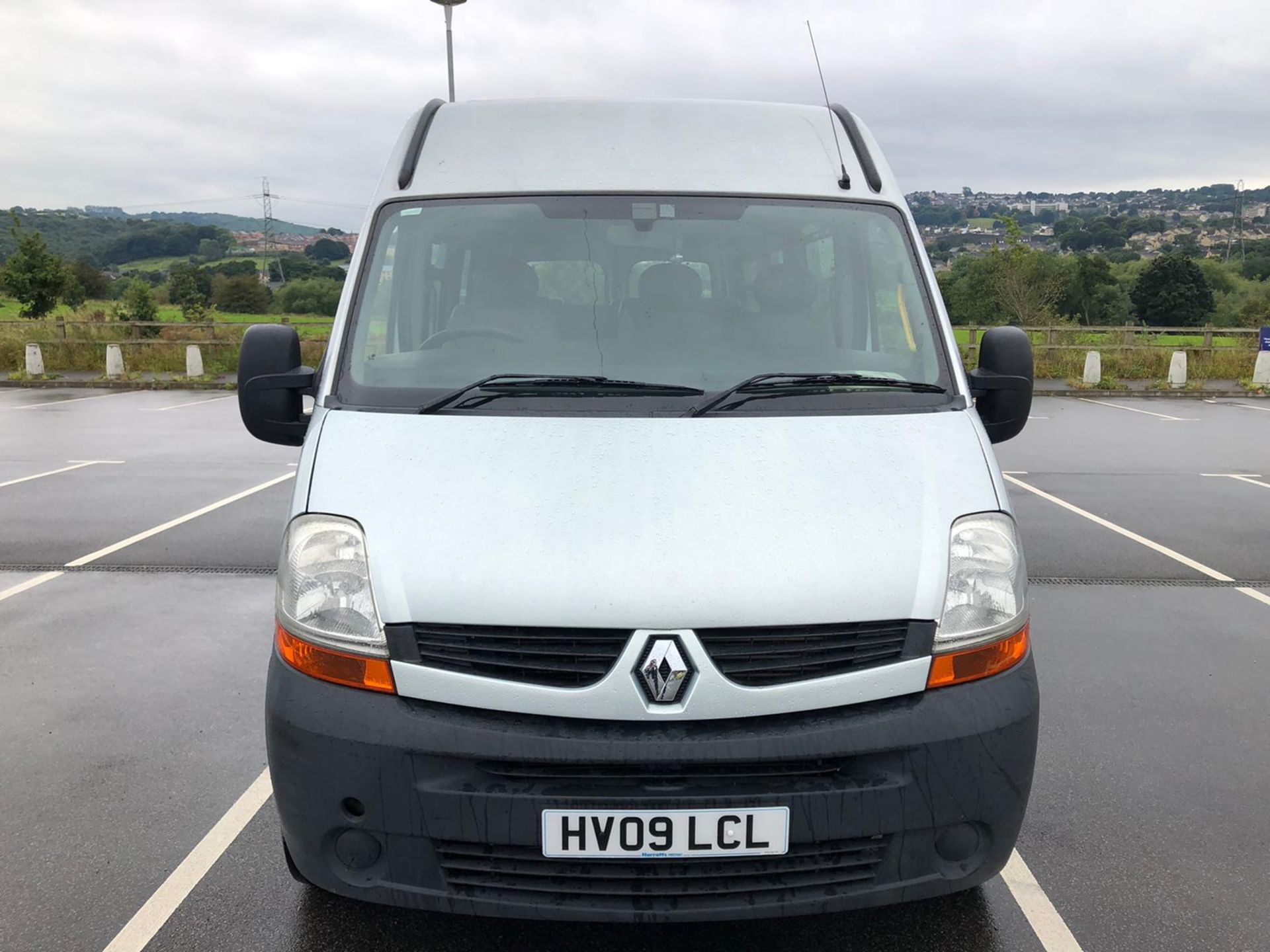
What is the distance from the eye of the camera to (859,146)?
3869 millimetres

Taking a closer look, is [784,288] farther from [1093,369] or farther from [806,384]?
[1093,369]

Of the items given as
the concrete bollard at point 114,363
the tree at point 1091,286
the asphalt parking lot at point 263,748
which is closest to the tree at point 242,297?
the concrete bollard at point 114,363

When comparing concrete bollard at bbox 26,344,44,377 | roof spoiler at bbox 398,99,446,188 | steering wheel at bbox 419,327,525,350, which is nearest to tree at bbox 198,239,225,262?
concrete bollard at bbox 26,344,44,377

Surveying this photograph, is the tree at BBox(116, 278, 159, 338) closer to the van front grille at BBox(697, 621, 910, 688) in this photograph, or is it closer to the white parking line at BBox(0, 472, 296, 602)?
the white parking line at BBox(0, 472, 296, 602)

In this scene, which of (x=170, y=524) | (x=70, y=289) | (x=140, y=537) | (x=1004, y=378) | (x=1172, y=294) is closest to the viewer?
(x=1004, y=378)

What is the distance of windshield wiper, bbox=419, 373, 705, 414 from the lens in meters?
3.09

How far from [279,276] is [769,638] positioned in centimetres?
7974

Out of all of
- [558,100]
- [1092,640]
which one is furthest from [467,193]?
[1092,640]

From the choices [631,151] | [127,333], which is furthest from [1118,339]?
[631,151]

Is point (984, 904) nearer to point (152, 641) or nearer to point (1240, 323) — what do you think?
point (152, 641)

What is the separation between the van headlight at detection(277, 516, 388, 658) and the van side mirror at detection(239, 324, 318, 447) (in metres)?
0.78

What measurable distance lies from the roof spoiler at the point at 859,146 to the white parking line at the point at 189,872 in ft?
8.76

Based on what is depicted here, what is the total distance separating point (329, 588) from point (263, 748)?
1.89 meters

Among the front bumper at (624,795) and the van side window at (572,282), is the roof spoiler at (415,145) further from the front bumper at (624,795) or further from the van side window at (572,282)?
the front bumper at (624,795)
